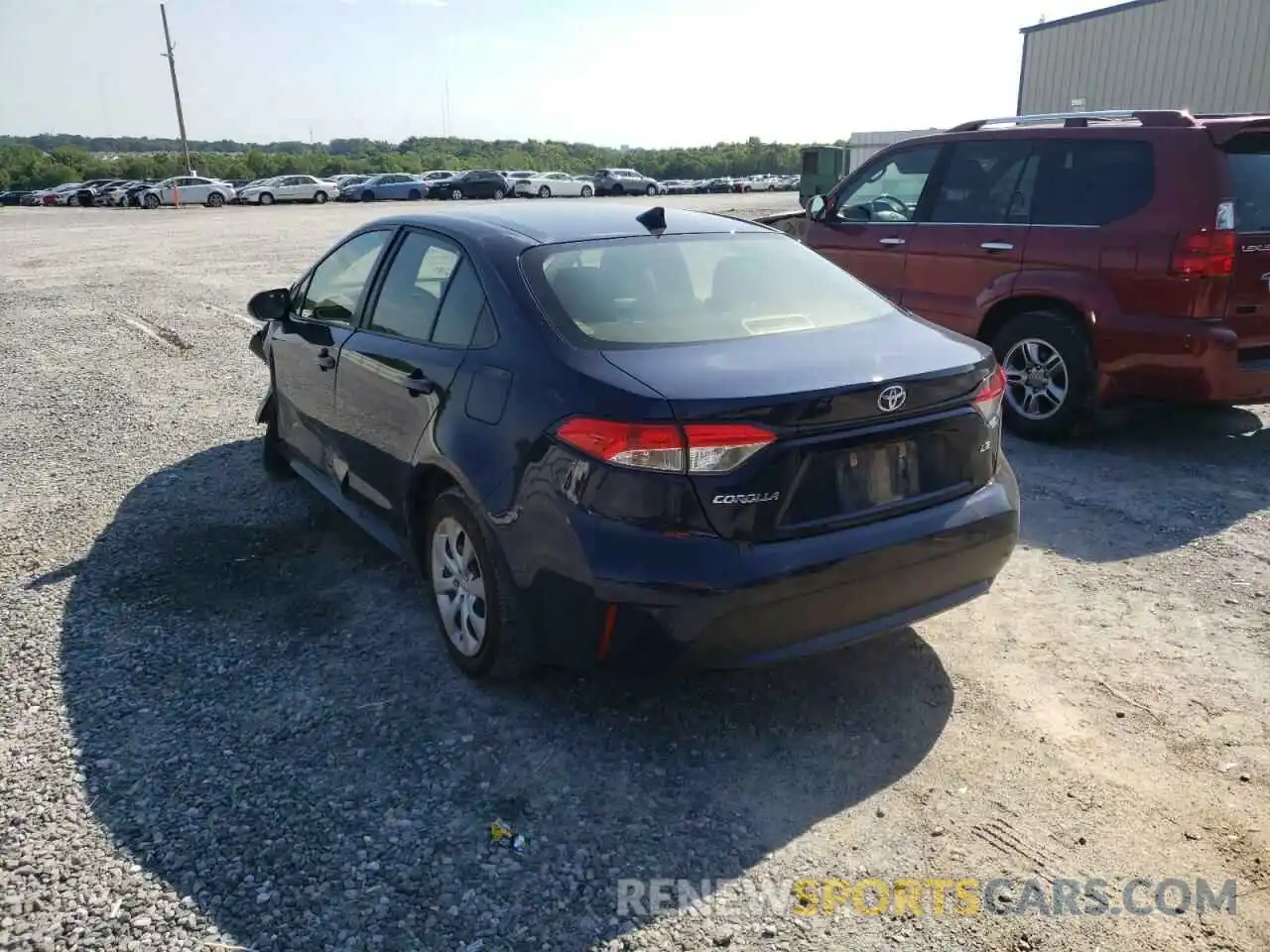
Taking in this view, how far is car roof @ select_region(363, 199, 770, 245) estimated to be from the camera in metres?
3.86

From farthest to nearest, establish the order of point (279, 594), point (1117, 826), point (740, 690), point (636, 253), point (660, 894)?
point (279, 594) → point (636, 253) → point (740, 690) → point (1117, 826) → point (660, 894)

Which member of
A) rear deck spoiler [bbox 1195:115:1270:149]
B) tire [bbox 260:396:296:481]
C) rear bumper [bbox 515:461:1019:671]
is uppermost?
rear deck spoiler [bbox 1195:115:1270:149]

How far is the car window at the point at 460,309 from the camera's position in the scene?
3594 millimetres

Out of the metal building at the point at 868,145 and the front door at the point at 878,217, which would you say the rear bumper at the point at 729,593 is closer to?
the front door at the point at 878,217

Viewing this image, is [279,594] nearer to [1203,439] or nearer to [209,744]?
[209,744]

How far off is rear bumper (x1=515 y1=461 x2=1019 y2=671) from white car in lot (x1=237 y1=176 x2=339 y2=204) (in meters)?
53.4

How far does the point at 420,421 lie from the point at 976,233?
180 inches

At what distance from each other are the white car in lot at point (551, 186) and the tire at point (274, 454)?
46.3 m

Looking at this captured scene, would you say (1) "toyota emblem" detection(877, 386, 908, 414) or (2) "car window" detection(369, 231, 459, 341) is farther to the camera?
(2) "car window" detection(369, 231, 459, 341)

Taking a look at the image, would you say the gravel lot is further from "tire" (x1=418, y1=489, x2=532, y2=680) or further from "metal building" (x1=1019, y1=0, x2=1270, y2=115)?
"metal building" (x1=1019, y1=0, x2=1270, y2=115)

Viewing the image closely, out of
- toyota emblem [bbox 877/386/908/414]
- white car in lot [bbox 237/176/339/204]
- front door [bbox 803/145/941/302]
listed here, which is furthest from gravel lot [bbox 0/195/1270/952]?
white car in lot [bbox 237/176/339/204]

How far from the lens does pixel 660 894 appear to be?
262cm

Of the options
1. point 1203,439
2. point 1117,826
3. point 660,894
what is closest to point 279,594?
point 660,894

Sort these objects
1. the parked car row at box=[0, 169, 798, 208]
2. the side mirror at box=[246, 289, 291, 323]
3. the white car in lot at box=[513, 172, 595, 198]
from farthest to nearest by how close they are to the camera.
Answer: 1. the white car in lot at box=[513, 172, 595, 198]
2. the parked car row at box=[0, 169, 798, 208]
3. the side mirror at box=[246, 289, 291, 323]
